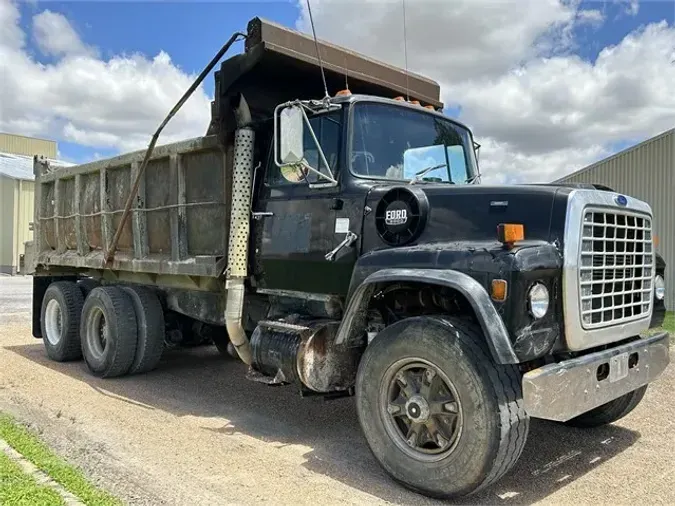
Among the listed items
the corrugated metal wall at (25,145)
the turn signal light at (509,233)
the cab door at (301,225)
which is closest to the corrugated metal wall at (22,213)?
the corrugated metal wall at (25,145)

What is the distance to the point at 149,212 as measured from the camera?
6.75 m

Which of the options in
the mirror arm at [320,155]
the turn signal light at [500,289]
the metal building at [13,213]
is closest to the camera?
the turn signal light at [500,289]

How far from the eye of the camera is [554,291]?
366cm

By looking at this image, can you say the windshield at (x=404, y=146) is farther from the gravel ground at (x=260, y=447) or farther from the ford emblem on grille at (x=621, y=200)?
the gravel ground at (x=260, y=447)

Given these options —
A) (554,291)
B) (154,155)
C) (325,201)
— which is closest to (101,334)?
(154,155)

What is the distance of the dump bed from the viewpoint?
5898mm

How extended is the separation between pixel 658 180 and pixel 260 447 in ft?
42.6

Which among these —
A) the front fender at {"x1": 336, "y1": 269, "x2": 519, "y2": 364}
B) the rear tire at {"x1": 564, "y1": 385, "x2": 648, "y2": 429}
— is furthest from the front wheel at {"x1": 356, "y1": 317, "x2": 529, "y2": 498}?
the rear tire at {"x1": 564, "y1": 385, "x2": 648, "y2": 429}

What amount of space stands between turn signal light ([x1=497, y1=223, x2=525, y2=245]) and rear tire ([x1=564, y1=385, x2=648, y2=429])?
200 centimetres

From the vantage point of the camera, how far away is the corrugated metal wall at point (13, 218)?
24922 mm

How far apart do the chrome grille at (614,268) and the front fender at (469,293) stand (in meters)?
0.62

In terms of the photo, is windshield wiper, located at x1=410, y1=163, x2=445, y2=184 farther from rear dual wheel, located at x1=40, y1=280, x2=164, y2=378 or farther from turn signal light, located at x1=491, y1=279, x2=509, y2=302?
rear dual wheel, located at x1=40, y1=280, x2=164, y2=378

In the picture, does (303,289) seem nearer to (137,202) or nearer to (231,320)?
(231,320)

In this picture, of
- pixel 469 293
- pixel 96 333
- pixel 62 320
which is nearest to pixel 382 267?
pixel 469 293
